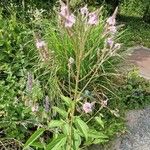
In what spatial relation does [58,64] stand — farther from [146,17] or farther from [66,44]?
[146,17]

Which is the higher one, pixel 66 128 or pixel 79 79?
pixel 66 128

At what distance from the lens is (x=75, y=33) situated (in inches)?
138

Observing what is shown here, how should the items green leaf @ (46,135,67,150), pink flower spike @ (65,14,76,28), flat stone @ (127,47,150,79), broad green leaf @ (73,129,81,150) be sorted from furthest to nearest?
flat stone @ (127,47,150,79)
broad green leaf @ (73,129,81,150)
green leaf @ (46,135,67,150)
pink flower spike @ (65,14,76,28)

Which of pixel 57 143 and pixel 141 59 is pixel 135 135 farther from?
pixel 141 59

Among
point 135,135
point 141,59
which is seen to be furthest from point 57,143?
point 141,59

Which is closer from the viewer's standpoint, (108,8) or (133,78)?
(133,78)

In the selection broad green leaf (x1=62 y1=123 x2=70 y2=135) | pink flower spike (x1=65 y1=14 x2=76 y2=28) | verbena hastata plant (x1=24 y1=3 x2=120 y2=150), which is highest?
pink flower spike (x1=65 y1=14 x2=76 y2=28)

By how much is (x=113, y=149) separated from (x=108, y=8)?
A: 747 cm

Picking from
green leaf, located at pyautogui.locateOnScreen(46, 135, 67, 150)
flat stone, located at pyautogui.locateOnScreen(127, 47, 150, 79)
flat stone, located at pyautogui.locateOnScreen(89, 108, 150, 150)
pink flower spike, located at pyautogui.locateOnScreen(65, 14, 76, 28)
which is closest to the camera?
pink flower spike, located at pyautogui.locateOnScreen(65, 14, 76, 28)

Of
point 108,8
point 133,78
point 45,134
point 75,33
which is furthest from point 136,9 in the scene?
point 75,33

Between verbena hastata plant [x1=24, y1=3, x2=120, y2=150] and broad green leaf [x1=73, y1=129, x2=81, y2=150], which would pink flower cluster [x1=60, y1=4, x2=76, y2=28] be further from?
broad green leaf [x1=73, y1=129, x2=81, y2=150]

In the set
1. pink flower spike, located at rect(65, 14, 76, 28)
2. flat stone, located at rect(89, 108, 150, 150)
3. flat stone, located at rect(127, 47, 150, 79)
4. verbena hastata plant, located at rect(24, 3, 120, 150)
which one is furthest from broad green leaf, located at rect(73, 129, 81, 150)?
flat stone, located at rect(127, 47, 150, 79)

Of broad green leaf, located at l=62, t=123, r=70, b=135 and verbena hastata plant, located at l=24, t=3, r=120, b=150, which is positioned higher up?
broad green leaf, located at l=62, t=123, r=70, b=135

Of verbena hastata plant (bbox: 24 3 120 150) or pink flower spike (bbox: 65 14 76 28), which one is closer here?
pink flower spike (bbox: 65 14 76 28)
